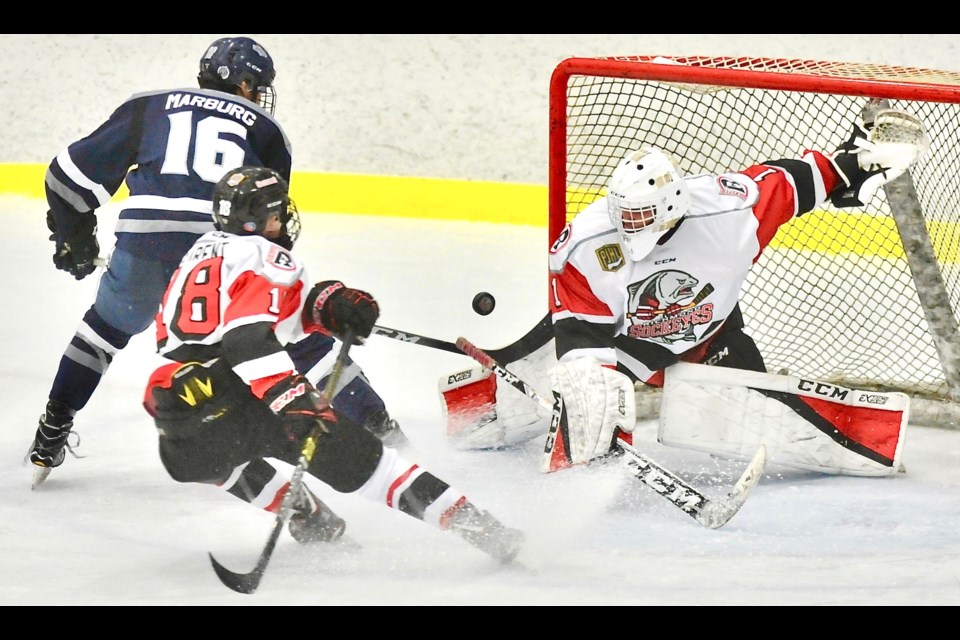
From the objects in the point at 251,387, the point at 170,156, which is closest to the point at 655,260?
the point at 251,387

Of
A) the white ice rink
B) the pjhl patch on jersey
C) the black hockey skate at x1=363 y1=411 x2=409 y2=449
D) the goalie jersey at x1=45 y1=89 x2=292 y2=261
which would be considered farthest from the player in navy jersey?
the pjhl patch on jersey

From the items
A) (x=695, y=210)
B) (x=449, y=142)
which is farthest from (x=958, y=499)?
(x=449, y=142)

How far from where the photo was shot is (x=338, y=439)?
2.42 m

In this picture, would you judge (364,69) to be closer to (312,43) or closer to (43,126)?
(312,43)

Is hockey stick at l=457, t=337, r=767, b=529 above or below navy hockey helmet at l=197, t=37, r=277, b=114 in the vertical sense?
below

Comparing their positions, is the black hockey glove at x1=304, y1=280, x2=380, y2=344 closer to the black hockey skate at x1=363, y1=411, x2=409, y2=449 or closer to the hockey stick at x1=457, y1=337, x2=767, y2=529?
the hockey stick at x1=457, y1=337, x2=767, y2=529

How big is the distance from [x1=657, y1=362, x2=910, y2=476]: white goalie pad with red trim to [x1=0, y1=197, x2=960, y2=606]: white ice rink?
0.18ft

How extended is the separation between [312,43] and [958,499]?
310cm

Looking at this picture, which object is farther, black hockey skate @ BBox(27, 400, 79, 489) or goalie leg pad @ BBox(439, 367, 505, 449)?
goalie leg pad @ BBox(439, 367, 505, 449)

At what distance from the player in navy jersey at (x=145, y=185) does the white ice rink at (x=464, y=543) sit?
282 millimetres

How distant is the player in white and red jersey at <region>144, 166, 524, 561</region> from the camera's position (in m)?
2.37

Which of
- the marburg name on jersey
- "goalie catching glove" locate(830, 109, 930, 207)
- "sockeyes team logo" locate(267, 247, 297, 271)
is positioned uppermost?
the marburg name on jersey

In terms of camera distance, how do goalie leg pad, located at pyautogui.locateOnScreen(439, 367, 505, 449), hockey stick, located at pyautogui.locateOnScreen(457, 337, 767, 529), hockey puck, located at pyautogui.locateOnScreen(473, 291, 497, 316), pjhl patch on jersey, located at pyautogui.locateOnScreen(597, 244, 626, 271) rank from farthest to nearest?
goalie leg pad, located at pyautogui.locateOnScreen(439, 367, 505, 449)
hockey puck, located at pyautogui.locateOnScreen(473, 291, 497, 316)
pjhl patch on jersey, located at pyautogui.locateOnScreen(597, 244, 626, 271)
hockey stick, located at pyautogui.locateOnScreen(457, 337, 767, 529)

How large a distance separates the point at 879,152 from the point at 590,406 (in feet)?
2.79
